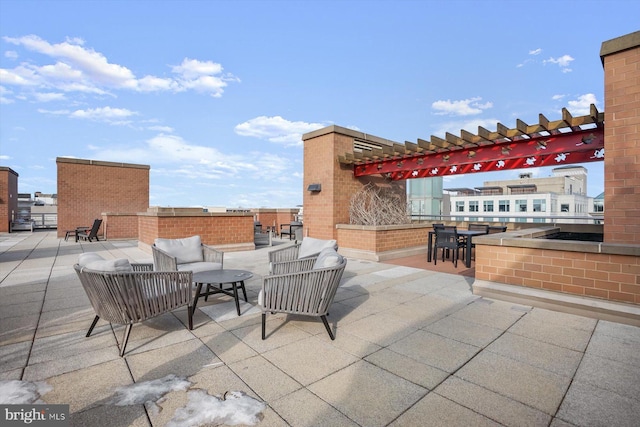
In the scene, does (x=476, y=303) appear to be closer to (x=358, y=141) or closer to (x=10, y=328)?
(x=10, y=328)

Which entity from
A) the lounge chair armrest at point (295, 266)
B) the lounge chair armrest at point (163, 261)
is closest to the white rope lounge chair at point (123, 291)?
the lounge chair armrest at point (163, 261)

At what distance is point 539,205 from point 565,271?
116 ft

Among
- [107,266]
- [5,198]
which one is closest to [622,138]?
[107,266]

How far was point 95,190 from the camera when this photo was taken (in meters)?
15.4

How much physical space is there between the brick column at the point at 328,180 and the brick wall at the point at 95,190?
423 inches

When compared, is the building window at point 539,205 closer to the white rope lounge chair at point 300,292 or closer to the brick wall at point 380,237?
the brick wall at point 380,237

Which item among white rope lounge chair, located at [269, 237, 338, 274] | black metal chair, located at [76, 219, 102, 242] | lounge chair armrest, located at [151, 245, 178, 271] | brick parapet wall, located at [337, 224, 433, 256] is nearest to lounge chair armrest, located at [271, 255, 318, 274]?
white rope lounge chair, located at [269, 237, 338, 274]

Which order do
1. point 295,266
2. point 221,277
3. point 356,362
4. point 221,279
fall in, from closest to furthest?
1. point 356,362
2. point 221,279
3. point 221,277
4. point 295,266

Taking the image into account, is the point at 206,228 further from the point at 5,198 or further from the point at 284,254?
the point at 5,198

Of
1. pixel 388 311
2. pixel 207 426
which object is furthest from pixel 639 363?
pixel 207 426

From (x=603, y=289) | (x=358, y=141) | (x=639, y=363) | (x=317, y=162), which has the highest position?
(x=358, y=141)

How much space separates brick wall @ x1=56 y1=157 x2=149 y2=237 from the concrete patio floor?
1271cm

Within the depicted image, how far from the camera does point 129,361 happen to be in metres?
2.65

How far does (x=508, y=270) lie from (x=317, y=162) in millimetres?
6325
